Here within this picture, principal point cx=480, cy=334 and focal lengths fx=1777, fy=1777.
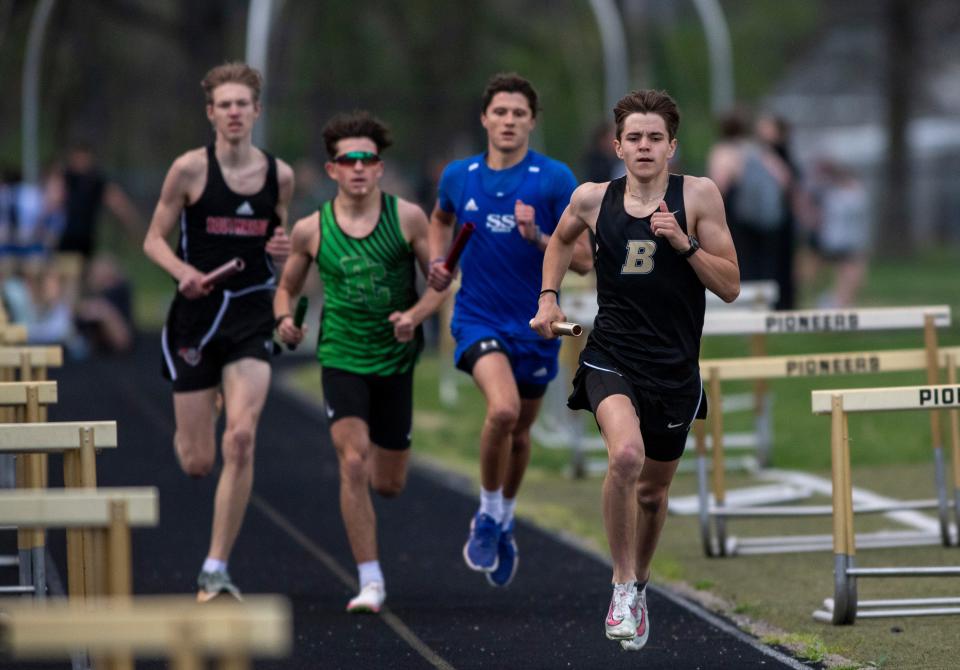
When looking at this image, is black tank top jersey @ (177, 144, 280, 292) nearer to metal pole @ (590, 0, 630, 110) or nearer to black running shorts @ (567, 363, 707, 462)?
black running shorts @ (567, 363, 707, 462)

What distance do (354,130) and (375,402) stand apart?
1.29m

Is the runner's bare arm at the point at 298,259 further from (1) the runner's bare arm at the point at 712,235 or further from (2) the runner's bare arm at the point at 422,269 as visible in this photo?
(1) the runner's bare arm at the point at 712,235

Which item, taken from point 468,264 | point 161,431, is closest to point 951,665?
point 468,264

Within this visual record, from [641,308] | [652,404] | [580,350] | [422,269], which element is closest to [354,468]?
[422,269]

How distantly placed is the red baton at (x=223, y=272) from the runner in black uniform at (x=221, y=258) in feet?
0.14

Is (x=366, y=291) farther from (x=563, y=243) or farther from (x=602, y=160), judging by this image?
(x=602, y=160)

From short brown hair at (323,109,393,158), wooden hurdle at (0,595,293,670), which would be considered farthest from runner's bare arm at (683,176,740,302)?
wooden hurdle at (0,595,293,670)

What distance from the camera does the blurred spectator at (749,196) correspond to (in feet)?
53.9

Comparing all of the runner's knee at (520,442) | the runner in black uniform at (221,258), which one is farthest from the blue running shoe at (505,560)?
the runner in black uniform at (221,258)

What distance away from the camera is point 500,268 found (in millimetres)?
8398

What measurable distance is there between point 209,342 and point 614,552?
8.37 ft

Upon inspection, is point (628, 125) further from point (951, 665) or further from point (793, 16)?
point (793, 16)

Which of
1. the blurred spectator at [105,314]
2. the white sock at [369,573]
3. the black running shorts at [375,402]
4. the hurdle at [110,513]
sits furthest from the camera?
the blurred spectator at [105,314]

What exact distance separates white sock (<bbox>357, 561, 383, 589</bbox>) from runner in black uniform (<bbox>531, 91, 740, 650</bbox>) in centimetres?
151
